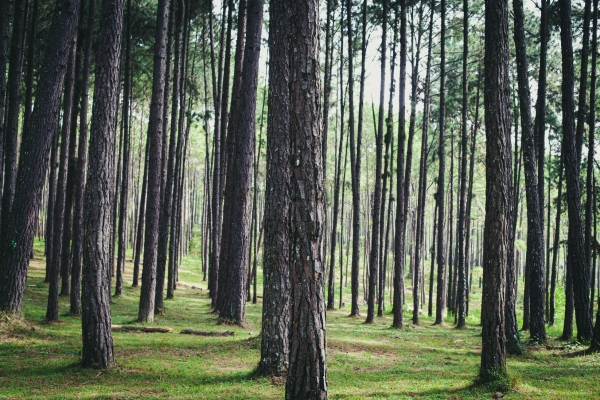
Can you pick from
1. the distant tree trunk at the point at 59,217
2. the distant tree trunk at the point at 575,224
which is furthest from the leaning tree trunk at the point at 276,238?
the distant tree trunk at the point at 575,224

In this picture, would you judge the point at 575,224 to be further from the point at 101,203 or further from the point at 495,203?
the point at 101,203

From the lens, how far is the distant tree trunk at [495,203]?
24.2 ft

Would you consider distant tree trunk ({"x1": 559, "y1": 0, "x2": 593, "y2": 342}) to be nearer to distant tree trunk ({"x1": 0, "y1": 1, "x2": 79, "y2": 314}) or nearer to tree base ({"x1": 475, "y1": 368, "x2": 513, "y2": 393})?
tree base ({"x1": 475, "y1": 368, "x2": 513, "y2": 393})

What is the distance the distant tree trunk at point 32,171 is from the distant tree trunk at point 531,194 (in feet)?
35.5

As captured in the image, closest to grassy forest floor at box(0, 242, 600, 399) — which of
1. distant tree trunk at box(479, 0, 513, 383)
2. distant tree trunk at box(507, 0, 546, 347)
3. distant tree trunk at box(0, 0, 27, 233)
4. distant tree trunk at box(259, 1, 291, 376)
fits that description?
distant tree trunk at box(259, 1, 291, 376)

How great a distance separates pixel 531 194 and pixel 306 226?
31.3ft

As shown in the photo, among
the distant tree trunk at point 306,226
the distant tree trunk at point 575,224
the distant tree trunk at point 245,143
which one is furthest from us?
the distant tree trunk at point 245,143

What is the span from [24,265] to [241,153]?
216 inches

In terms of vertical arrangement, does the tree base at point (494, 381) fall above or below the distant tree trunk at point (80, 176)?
below

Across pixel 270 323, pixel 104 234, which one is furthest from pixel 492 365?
pixel 104 234

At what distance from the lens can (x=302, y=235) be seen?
4.70 meters

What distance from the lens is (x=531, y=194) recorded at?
12234mm

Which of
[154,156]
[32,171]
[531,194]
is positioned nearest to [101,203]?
[32,171]

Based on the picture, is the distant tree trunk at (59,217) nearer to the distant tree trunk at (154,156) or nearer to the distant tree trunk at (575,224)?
the distant tree trunk at (154,156)
